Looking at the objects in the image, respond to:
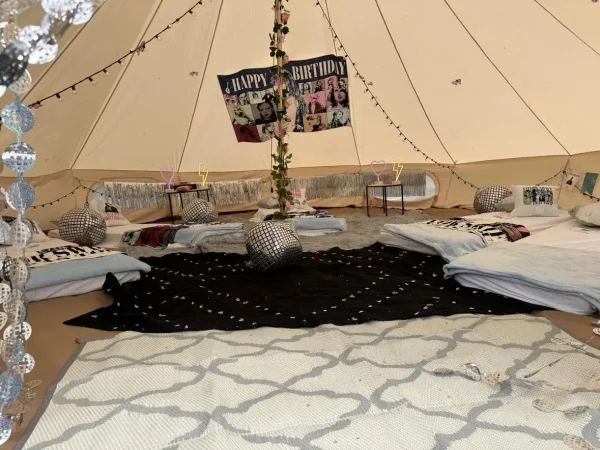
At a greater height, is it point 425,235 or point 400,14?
point 400,14

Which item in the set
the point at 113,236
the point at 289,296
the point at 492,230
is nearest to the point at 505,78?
the point at 492,230

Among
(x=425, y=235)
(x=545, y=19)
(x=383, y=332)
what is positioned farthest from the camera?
(x=545, y=19)

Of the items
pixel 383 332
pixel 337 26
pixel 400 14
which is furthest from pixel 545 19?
pixel 383 332

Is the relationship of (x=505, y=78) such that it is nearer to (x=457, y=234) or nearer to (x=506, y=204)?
(x=506, y=204)

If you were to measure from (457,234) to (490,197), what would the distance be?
145cm

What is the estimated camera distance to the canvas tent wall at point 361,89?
3.31 meters

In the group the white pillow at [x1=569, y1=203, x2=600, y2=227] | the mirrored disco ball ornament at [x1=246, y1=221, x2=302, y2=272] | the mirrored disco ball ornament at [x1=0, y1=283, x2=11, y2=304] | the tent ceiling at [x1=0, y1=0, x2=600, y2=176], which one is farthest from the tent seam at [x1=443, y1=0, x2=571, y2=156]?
the mirrored disco ball ornament at [x1=0, y1=283, x2=11, y2=304]

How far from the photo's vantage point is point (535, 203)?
3357 millimetres

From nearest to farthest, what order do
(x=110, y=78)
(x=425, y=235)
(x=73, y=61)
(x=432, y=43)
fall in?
(x=425, y=235) → (x=73, y=61) → (x=110, y=78) → (x=432, y=43)

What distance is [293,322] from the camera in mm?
1738

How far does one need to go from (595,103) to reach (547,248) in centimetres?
216

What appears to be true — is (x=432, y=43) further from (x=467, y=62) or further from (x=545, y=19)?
(x=545, y=19)

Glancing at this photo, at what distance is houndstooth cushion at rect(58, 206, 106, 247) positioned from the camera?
118 inches

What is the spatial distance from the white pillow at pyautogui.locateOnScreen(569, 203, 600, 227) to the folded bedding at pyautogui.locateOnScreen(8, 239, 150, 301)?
239cm
